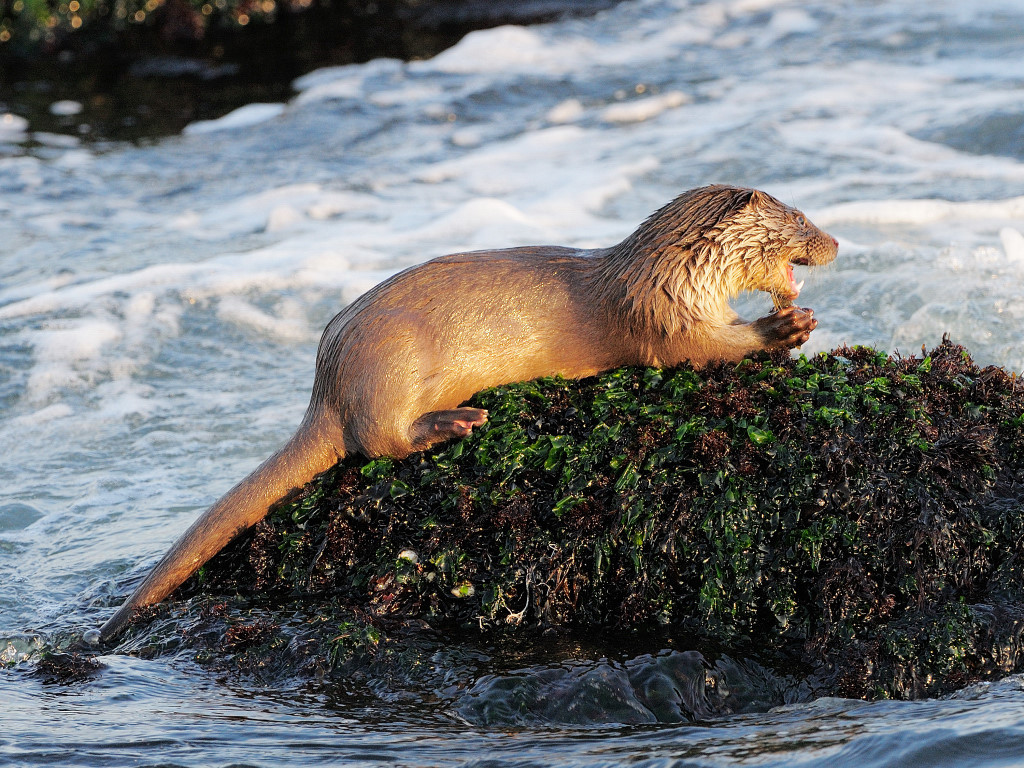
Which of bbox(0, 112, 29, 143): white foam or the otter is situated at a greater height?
bbox(0, 112, 29, 143): white foam

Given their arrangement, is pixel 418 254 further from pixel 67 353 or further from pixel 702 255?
pixel 702 255

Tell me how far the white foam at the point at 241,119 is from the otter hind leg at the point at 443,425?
10.3 meters

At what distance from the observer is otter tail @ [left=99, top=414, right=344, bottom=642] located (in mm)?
4551

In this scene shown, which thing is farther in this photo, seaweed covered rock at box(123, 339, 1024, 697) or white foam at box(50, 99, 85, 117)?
white foam at box(50, 99, 85, 117)

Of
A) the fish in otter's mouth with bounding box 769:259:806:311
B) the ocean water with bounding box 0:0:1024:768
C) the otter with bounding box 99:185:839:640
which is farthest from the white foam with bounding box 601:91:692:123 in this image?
the otter with bounding box 99:185:839:640

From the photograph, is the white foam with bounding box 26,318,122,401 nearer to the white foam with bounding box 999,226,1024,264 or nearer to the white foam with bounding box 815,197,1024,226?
the white foam with bounding box 815,197,1024,226

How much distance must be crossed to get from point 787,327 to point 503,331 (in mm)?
1162

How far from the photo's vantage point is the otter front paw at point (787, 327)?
463 cm

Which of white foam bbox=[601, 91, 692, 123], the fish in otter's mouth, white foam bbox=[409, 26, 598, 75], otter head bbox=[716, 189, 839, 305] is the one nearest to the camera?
otter head bbox=[716, 189, 839, 305]

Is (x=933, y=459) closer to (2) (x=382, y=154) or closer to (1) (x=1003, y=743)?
(1) (x=1003, y=743)

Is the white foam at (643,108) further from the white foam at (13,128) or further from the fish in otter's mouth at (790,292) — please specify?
the fish in otter's mouth at (790,292)

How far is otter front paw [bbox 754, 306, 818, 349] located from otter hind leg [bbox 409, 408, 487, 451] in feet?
3.95

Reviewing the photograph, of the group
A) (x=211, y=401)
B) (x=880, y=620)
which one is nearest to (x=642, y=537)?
(x=880, y=620)

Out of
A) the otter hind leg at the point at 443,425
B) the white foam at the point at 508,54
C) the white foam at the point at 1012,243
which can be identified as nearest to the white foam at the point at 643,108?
the white foam at the point at 508,54
